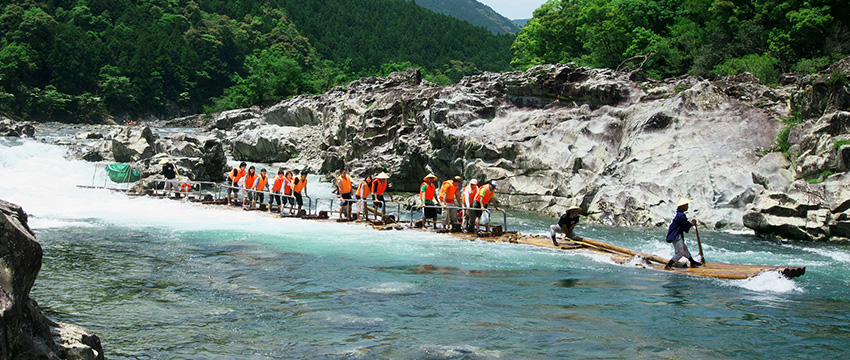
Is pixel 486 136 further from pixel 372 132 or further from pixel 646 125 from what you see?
pixel 372 132

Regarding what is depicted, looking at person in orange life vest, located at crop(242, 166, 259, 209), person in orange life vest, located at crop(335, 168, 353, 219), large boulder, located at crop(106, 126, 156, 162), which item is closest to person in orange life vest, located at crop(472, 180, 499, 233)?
person in orange life vest, located at crop(335, 168, 353, 219)

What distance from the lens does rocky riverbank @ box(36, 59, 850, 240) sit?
21.6 metres

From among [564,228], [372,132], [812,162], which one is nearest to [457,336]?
[564,228]

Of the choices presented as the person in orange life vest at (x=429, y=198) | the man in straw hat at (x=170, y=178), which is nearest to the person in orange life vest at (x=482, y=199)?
the person in orange life vest at (x=429, y=198)

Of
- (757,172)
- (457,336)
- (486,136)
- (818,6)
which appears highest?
(818,6)

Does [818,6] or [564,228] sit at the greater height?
[818,6]

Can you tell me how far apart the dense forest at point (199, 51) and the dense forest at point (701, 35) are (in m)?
33.4

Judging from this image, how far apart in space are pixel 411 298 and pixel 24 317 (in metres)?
6.62

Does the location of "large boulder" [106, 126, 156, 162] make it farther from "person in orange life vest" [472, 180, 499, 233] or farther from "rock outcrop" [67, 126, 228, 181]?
"person in orange life vest" [472, 180, 499, 233]

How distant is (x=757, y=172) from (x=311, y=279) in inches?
717

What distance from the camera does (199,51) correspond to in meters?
119

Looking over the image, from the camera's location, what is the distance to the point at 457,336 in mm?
8766

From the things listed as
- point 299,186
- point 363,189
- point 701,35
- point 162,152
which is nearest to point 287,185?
point 299,186

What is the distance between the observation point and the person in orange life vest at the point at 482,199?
59.6 ft
